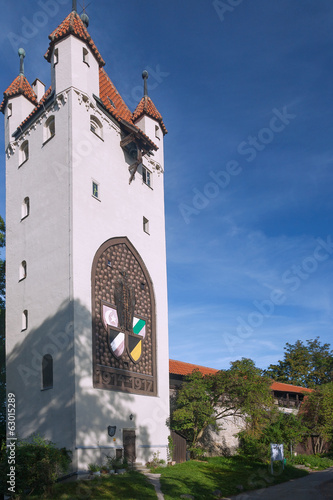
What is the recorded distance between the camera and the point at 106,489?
13.4 meters

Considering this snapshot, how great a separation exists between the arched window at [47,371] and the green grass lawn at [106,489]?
3722mm

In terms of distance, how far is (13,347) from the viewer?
18.9 metres

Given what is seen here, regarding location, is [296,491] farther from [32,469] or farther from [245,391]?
[32,469]

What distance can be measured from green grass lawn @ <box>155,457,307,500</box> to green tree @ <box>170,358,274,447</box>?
5.71 feet

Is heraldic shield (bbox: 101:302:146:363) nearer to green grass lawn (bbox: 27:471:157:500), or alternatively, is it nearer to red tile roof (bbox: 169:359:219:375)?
green grass lawn (bbox: 27:471:157:500)

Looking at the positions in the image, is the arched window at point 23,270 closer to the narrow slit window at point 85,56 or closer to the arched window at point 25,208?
the arched window at point 25,208

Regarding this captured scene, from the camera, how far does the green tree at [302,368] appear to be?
47438mm

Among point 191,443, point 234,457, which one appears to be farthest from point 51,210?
point 234,457

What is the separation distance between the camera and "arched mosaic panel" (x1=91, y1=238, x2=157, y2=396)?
17500 mm

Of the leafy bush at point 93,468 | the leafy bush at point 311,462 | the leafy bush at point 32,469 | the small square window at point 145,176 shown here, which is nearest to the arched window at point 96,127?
the small square window at point 145,176

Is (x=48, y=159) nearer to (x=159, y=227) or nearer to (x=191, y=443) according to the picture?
(x=159, y=227)

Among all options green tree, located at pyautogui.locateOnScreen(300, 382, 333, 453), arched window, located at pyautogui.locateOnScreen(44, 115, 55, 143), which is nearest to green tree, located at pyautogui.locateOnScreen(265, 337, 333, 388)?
green tree, located at pyautogui.locateOnScreen(300, 382, 333, 453)

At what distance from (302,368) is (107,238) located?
3511cm

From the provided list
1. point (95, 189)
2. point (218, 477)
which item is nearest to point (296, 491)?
point (218, 477)
